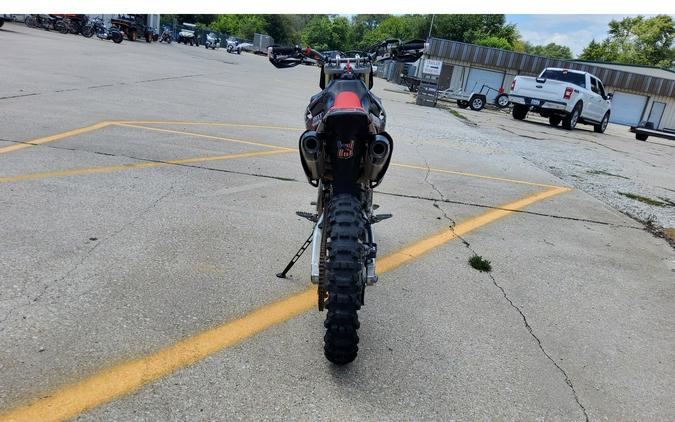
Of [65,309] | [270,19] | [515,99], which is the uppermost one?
[270,19]

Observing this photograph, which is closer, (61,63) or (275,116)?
(275,116)

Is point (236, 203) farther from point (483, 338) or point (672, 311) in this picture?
point (672, 311)

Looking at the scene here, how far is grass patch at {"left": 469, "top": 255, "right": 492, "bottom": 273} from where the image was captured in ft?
15.2

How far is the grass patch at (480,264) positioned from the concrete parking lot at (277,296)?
12 cm

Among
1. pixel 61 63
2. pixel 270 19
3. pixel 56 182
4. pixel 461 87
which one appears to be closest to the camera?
pixel 56 182

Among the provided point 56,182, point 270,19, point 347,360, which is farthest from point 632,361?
point 270,19

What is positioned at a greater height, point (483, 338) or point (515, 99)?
point (515, 99)

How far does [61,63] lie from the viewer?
15547 millimetres

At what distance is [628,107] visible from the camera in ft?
141

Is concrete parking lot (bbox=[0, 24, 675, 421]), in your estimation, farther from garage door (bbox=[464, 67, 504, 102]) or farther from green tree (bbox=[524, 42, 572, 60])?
green tree (bbox=[524, 42, 572, 60])

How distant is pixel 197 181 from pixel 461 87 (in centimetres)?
4049

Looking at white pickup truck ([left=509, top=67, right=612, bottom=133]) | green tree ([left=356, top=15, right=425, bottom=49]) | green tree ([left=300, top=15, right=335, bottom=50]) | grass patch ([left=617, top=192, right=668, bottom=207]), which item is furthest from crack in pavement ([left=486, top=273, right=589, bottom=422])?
green tree ([left=300, top=15, right=335, bottom=50])

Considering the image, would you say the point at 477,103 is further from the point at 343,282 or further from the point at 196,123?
the point at 343,282

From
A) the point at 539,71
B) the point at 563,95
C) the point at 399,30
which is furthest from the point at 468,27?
the point at 563,95
